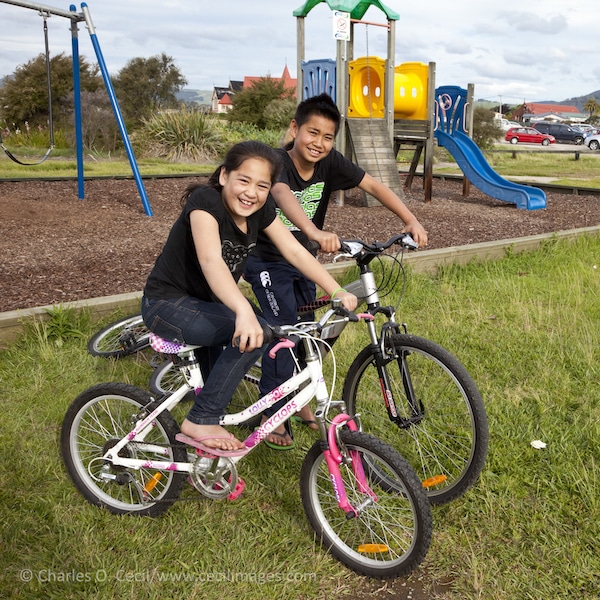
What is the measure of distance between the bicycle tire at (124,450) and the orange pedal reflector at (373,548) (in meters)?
0.79

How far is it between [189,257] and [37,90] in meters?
28.9

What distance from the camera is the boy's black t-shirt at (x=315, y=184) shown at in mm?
3410

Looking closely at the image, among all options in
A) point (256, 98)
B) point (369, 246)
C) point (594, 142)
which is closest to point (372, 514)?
point (369, 246)

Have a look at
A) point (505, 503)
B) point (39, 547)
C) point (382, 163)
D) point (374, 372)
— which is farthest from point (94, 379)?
point (382, 163)

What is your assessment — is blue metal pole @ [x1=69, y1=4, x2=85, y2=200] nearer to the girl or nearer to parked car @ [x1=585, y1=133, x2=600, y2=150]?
the girl

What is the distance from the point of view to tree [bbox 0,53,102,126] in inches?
1100

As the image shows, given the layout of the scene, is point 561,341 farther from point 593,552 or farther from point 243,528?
point 243,528

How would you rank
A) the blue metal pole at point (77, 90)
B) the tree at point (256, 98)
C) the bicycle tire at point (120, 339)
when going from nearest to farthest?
the bicycle tire at point (120, 339)
the blue metal pole at point (77, 90)
the tree at point (256, 98)

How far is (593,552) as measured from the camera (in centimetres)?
258

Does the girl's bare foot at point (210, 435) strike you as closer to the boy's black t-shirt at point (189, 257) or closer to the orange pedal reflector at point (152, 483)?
the orange pedal reflector at point (152, 483)

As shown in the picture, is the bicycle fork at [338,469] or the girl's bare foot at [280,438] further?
the girl's bare foot at [280,438]

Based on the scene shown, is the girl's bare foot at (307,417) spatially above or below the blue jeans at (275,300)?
below

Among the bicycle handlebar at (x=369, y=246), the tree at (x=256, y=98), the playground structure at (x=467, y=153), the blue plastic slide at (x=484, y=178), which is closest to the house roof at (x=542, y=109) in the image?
the tree at (x=256, y=98)

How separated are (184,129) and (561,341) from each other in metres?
14.1
